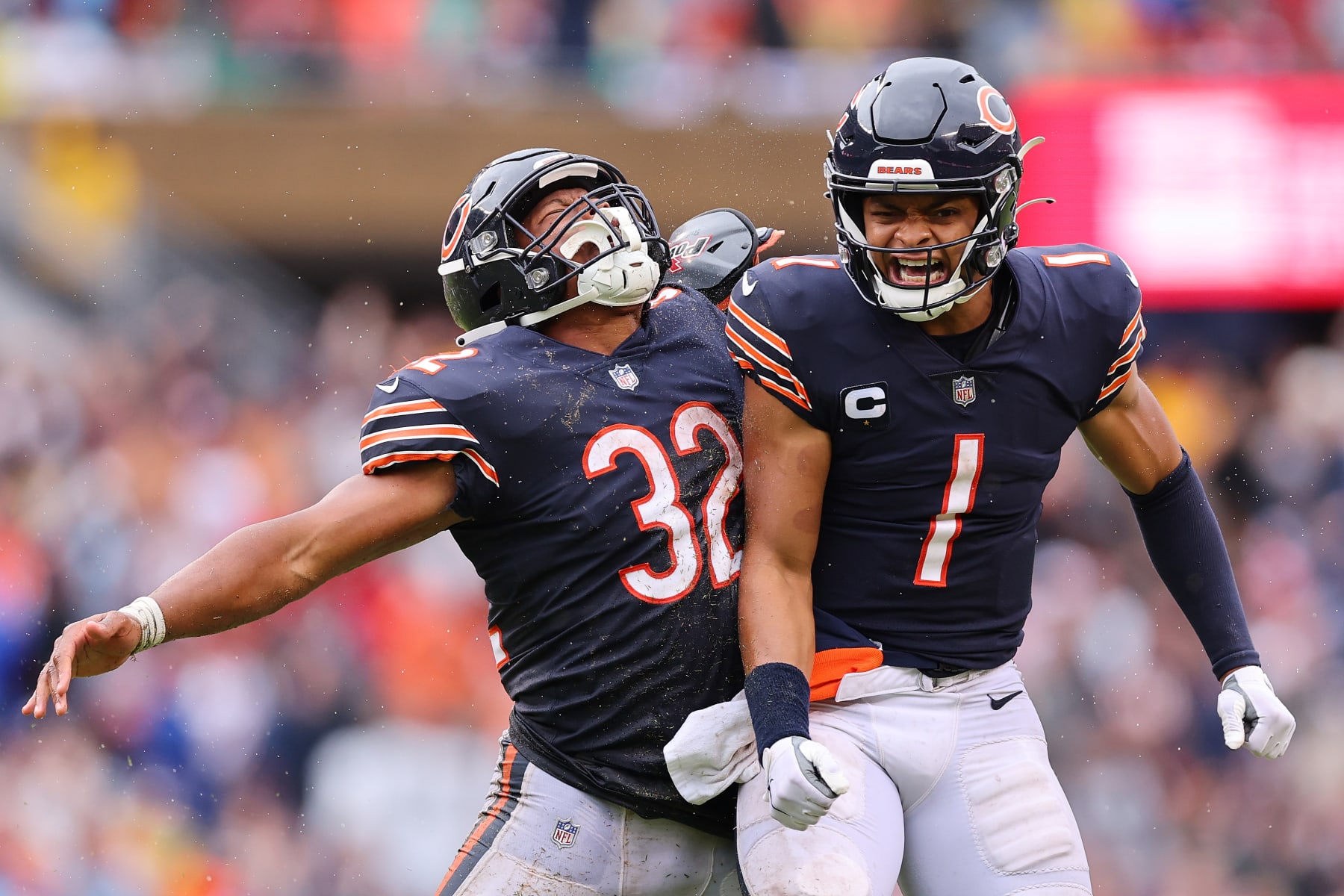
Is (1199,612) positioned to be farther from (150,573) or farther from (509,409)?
(150,573)

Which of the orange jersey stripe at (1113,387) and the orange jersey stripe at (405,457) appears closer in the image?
Result: the orange jersey stripe at (405,457)

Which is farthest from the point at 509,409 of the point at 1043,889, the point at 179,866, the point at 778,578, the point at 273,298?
the point at 273,298

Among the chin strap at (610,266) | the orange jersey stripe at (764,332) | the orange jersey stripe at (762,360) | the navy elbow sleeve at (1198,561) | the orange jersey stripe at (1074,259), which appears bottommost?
the navy elbow sleeve at (1198,561)

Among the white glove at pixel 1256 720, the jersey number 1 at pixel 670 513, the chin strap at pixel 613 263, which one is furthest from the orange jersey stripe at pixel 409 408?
the white glove at pixel 1256 720

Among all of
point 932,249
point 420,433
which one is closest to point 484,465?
point 420,433

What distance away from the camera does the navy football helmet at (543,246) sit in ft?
11.7

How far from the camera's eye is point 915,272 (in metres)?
3.22

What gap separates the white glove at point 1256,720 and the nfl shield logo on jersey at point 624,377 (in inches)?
53.8

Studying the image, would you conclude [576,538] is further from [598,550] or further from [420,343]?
[420,343]

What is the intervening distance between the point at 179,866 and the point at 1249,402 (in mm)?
6542

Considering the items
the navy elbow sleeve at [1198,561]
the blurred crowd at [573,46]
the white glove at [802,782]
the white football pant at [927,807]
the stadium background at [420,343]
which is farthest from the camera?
the blurred crowd at [573,46]

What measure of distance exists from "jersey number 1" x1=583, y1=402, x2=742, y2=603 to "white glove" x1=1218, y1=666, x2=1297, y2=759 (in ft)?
3.42

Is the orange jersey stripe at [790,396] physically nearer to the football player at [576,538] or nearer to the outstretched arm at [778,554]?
the outstretched arm at [778,554]

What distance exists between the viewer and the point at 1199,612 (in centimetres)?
368
